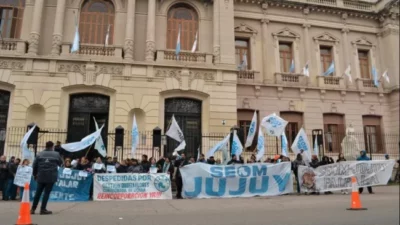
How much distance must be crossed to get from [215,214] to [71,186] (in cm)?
609

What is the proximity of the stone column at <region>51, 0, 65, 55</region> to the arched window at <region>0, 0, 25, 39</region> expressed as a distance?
217 centimetres

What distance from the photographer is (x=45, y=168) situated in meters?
8.36

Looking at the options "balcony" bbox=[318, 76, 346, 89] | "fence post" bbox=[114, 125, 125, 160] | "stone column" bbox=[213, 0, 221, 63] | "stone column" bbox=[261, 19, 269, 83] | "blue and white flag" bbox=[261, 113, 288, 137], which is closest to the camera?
"blue and white flag" bbox=[261, 113, 288, 137]

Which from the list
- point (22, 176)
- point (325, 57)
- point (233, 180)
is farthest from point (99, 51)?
point (325, 57)

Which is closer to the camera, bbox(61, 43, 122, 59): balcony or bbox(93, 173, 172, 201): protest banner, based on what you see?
bbox(93, 173, 172, 201): protest banner

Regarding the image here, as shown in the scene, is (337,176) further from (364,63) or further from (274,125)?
(364,63)

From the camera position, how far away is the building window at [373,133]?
75.5 ft

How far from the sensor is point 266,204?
35.2 ft

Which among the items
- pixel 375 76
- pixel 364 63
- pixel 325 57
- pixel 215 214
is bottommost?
pixel 215 214

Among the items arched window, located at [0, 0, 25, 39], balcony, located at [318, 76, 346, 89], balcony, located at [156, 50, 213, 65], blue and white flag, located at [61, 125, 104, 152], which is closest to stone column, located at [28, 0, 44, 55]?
arched window, located at [0, 0, 25, 39]

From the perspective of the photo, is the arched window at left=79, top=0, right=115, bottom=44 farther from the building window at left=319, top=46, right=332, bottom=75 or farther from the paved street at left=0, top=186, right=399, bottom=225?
the building window at left=319, top=46, right=332, bottom=75

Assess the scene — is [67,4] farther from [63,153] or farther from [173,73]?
[63,153]

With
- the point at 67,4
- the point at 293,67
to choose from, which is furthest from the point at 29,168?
the point at 293,67

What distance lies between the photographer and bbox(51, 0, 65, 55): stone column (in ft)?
56.2
